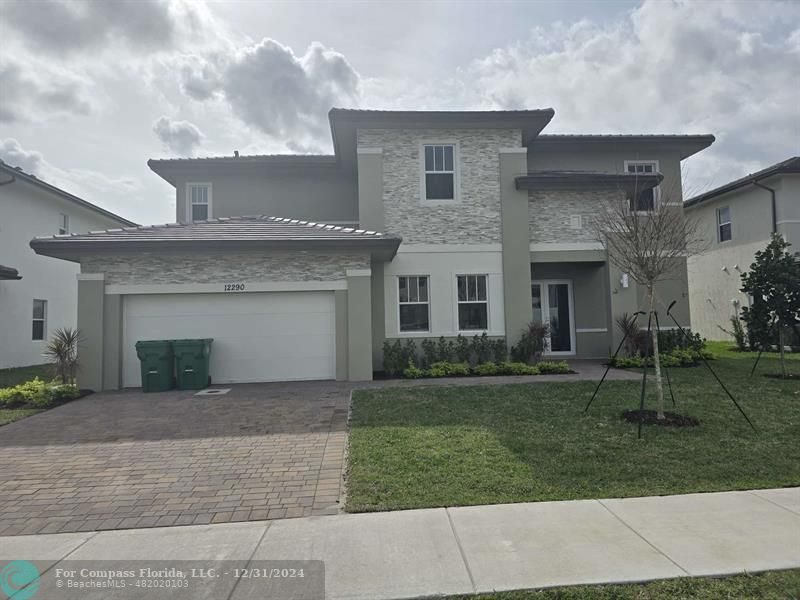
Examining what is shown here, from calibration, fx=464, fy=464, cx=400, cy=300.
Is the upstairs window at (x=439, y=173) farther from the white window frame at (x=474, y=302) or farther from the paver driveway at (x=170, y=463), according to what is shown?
the paver driveway at (x=170, y=463)

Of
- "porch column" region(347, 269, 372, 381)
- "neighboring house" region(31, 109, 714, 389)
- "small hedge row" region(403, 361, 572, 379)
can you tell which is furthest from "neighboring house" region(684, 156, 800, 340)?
"porch column" region(347, 269, 372, 381)

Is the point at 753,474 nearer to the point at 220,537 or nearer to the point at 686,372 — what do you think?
the point at 220,537

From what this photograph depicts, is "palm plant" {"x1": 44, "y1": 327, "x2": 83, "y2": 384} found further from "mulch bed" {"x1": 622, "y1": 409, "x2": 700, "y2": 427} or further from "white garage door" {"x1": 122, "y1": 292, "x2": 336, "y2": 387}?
"mulch bed" {"x1": 622, "y1": 409, "x2": 700, "y2": 427}

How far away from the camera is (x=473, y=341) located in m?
13.2

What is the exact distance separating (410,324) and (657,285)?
8.24m

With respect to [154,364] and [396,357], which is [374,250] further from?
[154,364]

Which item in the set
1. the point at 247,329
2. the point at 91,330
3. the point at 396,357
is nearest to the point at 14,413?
the point at 91,330

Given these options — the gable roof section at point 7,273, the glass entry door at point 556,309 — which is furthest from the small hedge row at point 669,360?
the gable roof section at point 7,273

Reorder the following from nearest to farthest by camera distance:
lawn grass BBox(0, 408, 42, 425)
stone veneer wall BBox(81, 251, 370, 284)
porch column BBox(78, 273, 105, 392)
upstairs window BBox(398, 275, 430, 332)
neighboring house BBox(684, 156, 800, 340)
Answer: lawn grass BBox(0, 408, 42, 425)
porch column BBox(78, 273, 105, 392)
stone veneer wall BBox(81, 251, 370, 284)
upstairs window BBox(398, 275, 430, 332)
neighboring house BBox(684, 156, 800, 340)

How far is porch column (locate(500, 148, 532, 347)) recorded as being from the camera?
532 inches

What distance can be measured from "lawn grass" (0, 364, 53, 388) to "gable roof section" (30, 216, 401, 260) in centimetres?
383

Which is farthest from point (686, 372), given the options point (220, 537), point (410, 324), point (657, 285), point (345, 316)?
point (220, 537)

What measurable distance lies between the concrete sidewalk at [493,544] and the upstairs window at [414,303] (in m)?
9.08

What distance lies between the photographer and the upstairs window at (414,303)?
13.4m
